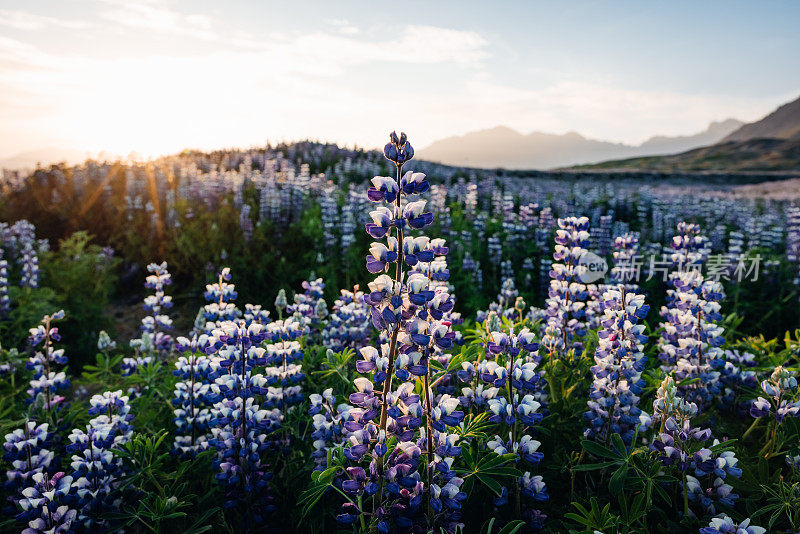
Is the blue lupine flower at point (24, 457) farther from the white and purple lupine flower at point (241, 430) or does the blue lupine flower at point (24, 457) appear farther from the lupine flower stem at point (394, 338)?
the lupine flower stem at point (394, 338)

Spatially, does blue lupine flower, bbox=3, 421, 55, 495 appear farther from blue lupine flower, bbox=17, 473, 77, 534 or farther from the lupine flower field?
blue lupine flower, bbox=17, 473, 77, 534

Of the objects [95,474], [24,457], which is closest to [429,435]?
[95,474]

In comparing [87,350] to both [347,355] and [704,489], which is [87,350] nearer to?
[347,355]

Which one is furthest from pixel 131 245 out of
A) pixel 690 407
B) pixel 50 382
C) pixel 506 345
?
pixel 690 407

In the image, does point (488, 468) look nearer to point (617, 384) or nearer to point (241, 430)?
point (617, 384)

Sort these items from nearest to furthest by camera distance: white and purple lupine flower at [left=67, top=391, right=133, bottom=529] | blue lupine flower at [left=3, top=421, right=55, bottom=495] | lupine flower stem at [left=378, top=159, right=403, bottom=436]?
lupine flower stem at [left=378, top=159, right=403, bottom=436] → white and purple lupine flower at [left=67, top=391, right=133, bottom=529] → blue lupine flower at [left=3, top=421, right=55, bottom=495]

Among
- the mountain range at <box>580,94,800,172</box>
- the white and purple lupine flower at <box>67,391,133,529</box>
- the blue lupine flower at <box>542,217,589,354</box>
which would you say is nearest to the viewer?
the white and purple lupine flower at <box>67,391,133,529</box>

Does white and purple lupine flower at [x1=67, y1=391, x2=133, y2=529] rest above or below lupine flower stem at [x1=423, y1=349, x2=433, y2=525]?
below

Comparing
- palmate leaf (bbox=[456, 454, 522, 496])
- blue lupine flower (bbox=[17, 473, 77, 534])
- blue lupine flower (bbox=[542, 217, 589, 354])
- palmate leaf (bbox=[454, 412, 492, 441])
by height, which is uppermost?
blue lupine flower (bbox=[542, 217, 589, 354])

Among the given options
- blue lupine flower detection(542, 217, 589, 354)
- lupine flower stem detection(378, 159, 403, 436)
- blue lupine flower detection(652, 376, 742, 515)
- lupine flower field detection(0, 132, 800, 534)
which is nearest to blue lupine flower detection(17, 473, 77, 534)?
lupine flower field detection(0, 132, 800, 534)

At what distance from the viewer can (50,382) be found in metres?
3.04

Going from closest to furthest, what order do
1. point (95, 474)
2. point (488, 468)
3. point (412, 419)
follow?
1. point (412, 419)
2. point (488, 468)
3. point (95, 474)

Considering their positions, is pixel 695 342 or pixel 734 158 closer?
pixel 695 342

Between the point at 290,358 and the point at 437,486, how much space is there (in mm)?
1467
